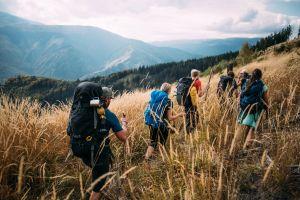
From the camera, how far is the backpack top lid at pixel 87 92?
377 centimetres

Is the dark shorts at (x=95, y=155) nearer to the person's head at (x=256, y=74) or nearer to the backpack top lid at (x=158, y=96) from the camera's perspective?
the backpack top lid at (x=158, y=96)

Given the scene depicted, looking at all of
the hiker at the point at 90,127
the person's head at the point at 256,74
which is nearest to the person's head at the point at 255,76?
the person's head at the point at 256,74

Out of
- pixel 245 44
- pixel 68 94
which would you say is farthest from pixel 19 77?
pixel 245 44

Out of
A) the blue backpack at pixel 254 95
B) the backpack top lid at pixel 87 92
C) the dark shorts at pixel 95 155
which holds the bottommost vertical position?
the dark shorts at pixel 95 155

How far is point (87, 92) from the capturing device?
378 cm

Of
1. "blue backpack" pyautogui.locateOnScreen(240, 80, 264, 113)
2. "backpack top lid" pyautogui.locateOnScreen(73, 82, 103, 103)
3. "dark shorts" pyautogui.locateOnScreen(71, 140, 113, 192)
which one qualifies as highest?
"backpack top lid" pyautogui.locateOnScreen(73, 82, 103, 103)

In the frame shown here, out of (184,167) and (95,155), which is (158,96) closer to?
(95,155)

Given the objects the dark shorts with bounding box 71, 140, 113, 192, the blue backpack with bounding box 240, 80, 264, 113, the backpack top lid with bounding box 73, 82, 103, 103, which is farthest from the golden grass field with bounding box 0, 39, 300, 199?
the blue backpack with bounding box 240, 80, 264, 113

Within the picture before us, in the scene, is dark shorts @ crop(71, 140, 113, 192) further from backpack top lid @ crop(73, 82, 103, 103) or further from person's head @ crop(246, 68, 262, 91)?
person's head @ crop(246, 68, 262, 91)

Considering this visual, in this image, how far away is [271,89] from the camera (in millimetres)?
7824

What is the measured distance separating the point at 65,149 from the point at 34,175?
117 cm

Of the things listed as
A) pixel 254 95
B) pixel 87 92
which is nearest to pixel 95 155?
pixel 87 92

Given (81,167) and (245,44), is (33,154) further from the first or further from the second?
(245,44)

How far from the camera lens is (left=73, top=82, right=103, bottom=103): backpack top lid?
377 centimetres
